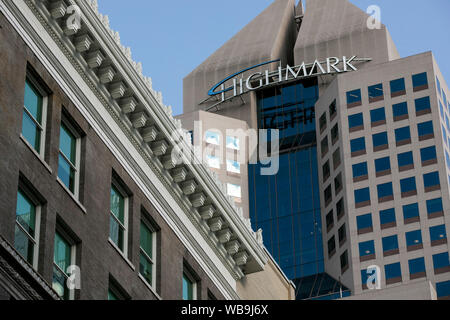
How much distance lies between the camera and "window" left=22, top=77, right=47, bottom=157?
33156 mm

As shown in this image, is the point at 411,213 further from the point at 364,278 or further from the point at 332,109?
the point at 332,109

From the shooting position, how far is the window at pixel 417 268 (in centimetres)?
12056

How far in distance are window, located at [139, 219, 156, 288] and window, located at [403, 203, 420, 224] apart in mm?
87155

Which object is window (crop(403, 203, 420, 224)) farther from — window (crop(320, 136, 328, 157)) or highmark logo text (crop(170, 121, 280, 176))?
highmark logo text (crop(170, 121, 280, 176))

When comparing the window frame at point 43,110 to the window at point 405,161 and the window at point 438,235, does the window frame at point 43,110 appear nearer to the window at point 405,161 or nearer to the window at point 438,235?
the window at point 438,235

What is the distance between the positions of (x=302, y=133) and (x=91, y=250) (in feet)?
386

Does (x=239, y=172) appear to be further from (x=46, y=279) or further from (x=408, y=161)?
(x=46, y=279)

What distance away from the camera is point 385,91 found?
13412 centimetres

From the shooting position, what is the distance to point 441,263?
395 ft

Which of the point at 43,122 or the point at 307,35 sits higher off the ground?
the point at 307,35

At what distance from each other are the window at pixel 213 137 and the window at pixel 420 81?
1141 inches

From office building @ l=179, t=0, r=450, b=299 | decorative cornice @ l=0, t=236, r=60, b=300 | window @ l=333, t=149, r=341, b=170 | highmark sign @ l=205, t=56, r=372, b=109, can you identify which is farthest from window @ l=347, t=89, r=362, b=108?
decorative cornice @ l=0, t=236, r=60, b=300

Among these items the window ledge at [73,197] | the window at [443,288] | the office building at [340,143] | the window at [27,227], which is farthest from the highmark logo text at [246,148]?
the window at [27,227]
